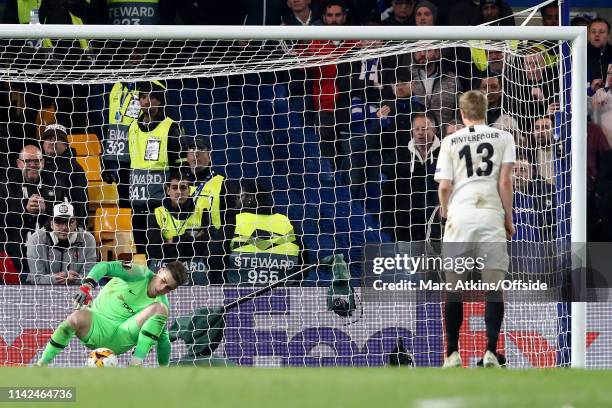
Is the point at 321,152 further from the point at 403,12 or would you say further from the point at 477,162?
the point at 477,162

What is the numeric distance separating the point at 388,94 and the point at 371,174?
80 cm

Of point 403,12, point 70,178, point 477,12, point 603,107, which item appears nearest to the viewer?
point 70,178

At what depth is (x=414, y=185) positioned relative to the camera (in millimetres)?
10594

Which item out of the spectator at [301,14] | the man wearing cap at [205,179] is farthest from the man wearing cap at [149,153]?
the spectator at [301,14]

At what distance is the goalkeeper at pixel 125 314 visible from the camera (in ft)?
31.9

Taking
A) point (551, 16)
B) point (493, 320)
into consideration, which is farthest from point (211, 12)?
point (493, 320)

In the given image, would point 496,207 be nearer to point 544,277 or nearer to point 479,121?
point 479,121

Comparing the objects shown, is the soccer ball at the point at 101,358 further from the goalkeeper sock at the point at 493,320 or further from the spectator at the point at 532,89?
the spectator at the point at 532,89

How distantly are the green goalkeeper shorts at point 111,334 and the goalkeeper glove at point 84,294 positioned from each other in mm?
422

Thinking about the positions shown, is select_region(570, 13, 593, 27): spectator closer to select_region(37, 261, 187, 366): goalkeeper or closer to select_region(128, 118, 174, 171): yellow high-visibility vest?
select_region(128, 118, 174, 171): yellow high-visibility vest

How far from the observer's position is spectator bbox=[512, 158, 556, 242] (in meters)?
10.0

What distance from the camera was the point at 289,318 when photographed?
10.3 meters

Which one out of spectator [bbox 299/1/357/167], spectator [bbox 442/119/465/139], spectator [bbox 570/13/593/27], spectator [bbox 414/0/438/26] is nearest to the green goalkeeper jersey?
spectator [bbox 299/1/357/167]

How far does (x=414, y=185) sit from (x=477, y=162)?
2.42 m
